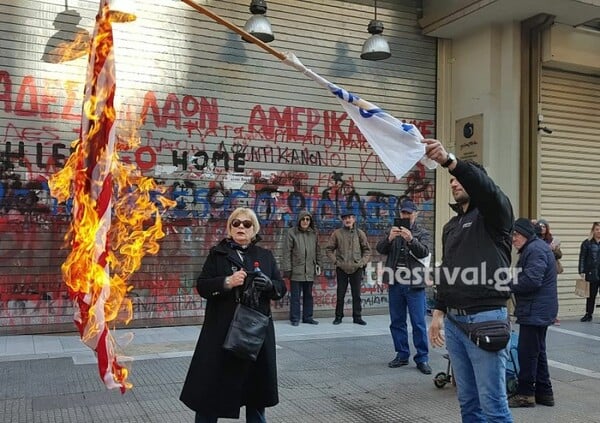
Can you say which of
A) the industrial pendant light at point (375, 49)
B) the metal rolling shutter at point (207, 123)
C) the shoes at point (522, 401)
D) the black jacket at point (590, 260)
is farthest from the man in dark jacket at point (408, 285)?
the black jacket at point (590, 260)

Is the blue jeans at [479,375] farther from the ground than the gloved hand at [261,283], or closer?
closer

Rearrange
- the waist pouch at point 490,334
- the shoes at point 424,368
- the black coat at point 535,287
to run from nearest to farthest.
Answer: the waist pouch at point 490,334 → the black coat at point 535,287 → the shoes at point 424,368

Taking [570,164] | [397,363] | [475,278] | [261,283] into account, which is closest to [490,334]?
[475,278]

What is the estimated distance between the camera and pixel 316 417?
497cm

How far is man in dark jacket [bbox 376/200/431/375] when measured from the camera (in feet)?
21.1

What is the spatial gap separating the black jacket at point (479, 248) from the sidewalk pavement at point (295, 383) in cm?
188

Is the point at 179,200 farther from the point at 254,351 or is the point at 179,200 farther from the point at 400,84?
the point at 254,351

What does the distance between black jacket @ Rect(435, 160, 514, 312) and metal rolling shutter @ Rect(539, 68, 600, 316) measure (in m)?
8.25

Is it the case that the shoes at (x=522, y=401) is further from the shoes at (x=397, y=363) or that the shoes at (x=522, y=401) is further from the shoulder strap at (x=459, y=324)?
the shoulder strap at (x=459, y=324)

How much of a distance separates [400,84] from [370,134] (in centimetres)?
715

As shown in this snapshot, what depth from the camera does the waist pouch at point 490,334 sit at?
11.1 feet

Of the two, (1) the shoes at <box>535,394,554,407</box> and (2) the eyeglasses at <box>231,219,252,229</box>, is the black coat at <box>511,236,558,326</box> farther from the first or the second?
(2) the eyeglasses at <box>231,219,252,229</box>

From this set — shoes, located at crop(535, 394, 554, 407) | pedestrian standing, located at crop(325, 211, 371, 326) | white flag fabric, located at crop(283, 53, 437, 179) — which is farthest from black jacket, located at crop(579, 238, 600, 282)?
white flag fabric, located at crop(283, 53, 437, 179)

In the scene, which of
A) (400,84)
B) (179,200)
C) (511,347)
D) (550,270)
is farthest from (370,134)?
(400,84)
